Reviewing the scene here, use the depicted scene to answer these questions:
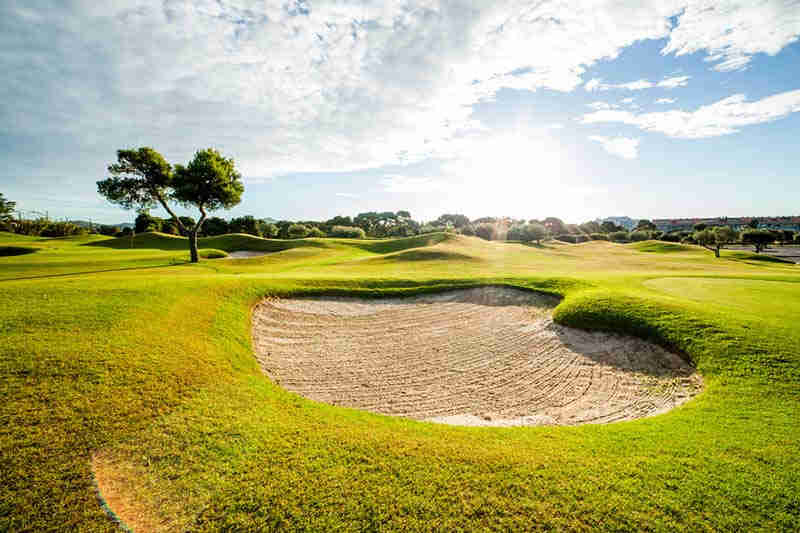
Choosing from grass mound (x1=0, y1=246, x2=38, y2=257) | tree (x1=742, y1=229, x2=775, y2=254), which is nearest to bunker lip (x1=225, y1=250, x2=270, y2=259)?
grass mound (x1=0, y1=246, x2=38, y2=257)

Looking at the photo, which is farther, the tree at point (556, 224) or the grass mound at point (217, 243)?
the tree at point (556, 224)

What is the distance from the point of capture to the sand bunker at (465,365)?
9.43 meters

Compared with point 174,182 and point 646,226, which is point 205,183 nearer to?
point 174,182

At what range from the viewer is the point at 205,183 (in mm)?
31609

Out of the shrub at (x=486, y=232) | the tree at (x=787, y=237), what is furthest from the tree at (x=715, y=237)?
the shrub at (x=486, y=232)

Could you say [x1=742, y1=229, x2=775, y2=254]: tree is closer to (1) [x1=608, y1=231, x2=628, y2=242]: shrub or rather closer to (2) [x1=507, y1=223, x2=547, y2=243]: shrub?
(2) [x1=507, y1=223, x2=547, y2=243]: shrub

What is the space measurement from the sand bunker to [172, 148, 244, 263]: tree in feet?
70.6

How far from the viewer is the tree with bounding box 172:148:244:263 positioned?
31.0m

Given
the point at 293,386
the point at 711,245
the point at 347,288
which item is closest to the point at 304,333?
the point at 293,386

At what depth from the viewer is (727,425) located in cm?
659

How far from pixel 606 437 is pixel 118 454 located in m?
9.03

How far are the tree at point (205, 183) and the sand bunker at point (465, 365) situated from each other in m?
21.5

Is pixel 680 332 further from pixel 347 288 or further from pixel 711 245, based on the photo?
pixel 711 245

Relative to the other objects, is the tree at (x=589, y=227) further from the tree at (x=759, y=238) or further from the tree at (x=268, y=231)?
the tree at (x=268, y=231)
